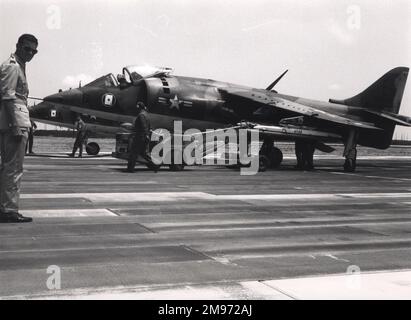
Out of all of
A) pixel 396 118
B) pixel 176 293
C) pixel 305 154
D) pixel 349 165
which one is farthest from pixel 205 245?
pixel 396 118

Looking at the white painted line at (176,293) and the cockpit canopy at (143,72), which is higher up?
the cockpit canopy at (143,72)

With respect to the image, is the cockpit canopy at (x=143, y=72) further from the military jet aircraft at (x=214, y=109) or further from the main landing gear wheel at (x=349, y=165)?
the main landing gear wheel at (x=349, y=165)

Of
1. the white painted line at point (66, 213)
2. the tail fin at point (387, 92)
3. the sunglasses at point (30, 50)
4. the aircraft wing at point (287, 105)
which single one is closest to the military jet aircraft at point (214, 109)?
the aircraft wing at point (287, 105)

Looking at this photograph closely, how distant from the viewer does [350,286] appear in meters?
4.50

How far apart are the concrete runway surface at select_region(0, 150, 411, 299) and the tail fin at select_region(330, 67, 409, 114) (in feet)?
43.4

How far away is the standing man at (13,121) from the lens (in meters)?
6.86

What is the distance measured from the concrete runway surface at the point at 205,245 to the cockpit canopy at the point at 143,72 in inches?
364

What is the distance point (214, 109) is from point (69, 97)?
5.49 meters

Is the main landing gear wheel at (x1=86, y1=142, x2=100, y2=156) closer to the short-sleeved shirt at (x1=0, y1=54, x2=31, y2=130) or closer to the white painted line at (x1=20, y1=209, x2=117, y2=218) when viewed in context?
the white painted line at (x1=20, y1=209, x2=117, y2=218)

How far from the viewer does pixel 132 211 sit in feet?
27.8

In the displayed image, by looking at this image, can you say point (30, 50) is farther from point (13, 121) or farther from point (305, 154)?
Answer: point (305, 154)

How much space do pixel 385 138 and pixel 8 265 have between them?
20.3 metres
